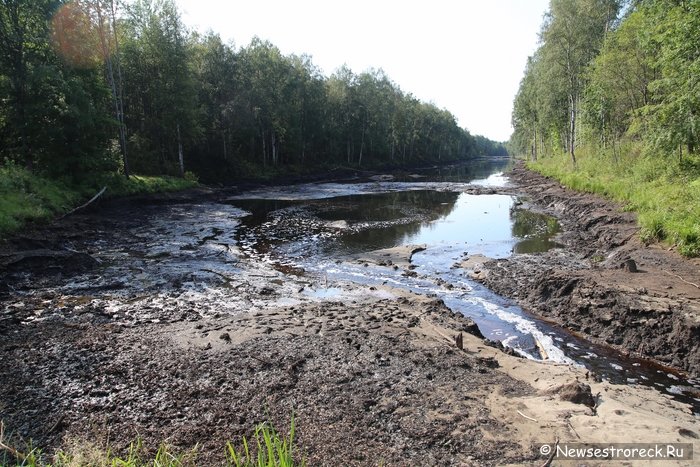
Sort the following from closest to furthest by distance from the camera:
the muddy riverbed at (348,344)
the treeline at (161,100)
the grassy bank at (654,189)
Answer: the muddy riverbed at (348,344), the grassy bank at (654,189), the treeline at (161,100)

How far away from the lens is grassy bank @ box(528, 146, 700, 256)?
49.6ft

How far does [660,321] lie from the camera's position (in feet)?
33.0

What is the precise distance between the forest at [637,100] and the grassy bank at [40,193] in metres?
27.7

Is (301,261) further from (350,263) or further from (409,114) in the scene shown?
(409,114)

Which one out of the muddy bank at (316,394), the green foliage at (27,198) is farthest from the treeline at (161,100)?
the muddy bank at (316,394)

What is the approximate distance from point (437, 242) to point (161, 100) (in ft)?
110

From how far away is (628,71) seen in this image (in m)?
28.9

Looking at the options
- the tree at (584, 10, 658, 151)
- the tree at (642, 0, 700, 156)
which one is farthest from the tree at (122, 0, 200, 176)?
the tree at (642, 0, 700, 156)

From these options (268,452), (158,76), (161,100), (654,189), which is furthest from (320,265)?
(158,76)

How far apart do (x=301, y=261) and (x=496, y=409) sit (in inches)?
517

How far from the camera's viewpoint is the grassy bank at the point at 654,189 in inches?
595

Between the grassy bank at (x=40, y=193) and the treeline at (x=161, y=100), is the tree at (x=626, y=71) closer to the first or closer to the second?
the grassy bank at (x=40, y=193)

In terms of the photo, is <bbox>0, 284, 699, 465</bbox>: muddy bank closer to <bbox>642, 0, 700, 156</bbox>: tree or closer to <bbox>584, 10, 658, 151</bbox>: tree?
<bbox>642, 0, 700, 156</bbox>: tree

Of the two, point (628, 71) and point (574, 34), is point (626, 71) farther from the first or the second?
point (574, 34)
